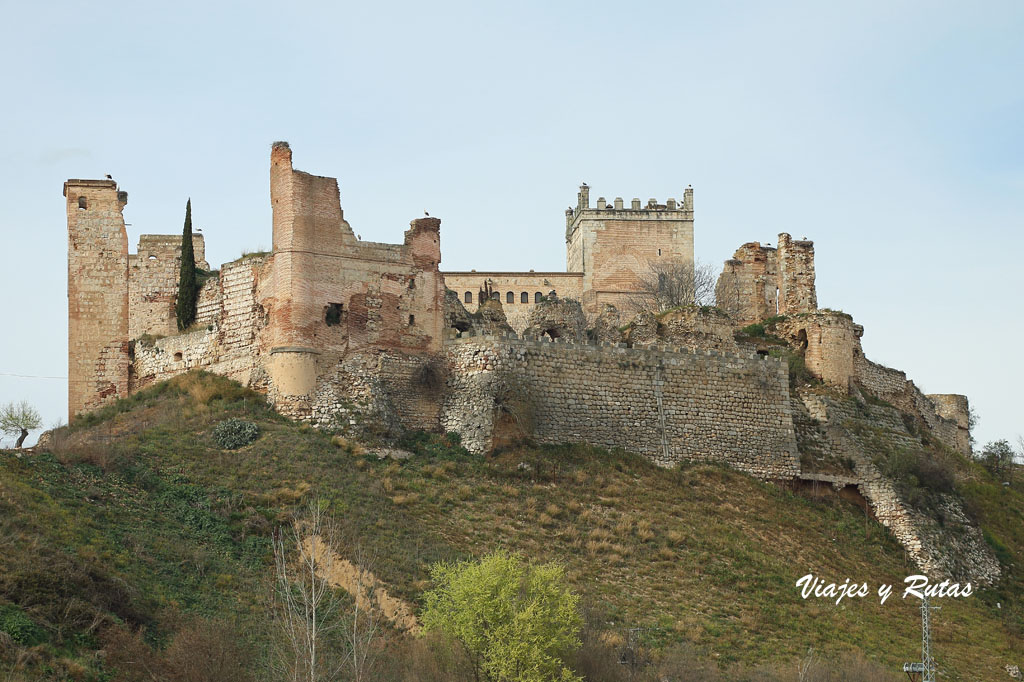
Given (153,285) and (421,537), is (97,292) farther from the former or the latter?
(421,537)

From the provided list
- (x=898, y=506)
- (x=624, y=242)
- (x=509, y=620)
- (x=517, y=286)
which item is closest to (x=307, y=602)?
Result: (x=509, y=620)

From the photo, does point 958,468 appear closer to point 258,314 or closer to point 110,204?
point 258,314

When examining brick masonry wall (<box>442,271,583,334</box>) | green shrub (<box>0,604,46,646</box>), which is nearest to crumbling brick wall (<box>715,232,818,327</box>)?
brick masonry wall (<box>442,271,583,334</box>)

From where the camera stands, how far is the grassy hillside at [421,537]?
25266 millimetres

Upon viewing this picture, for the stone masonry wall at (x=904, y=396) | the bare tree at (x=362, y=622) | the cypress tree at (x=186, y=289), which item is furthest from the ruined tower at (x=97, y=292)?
the stone masonry wall at (x=904, y=396)

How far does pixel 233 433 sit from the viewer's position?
3325 cm

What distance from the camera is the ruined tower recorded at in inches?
1507

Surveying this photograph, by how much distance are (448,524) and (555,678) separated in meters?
7.26

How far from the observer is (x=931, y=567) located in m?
34.8

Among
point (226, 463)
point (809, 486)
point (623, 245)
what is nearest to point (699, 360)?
point (809, 486)

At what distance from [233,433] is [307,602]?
890cm

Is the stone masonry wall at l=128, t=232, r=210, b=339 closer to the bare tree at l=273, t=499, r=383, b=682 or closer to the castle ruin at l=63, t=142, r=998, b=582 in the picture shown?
the castle ruin at l=63, t=142, r=998, b=582

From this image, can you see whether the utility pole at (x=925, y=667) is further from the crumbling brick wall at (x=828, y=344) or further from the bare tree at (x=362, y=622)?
the crumbling brick wall at (x=828, y=344)

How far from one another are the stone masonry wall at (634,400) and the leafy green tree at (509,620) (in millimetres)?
9165
